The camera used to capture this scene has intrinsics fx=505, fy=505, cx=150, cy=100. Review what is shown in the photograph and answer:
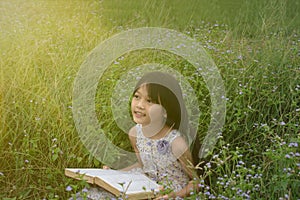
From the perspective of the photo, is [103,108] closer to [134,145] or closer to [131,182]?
[134,145]

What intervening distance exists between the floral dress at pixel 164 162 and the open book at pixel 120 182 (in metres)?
0.16

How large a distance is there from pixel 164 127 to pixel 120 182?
64 centimetres

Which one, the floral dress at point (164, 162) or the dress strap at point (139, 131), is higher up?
the dress strap at point (139, 131)

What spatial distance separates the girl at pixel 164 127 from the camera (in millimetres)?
3383

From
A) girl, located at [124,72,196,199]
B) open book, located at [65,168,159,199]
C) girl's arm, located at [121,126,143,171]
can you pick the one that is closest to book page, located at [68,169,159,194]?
open book, located at [65,168,159,199]

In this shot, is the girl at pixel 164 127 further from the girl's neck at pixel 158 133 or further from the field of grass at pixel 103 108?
the field of grass at pixel 103 108

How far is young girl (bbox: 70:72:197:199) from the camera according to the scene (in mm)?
3383

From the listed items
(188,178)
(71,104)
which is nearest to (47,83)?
(71,104)

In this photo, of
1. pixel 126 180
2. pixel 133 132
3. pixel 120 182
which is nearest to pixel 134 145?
pixel 133 132

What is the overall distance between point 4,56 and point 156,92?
6.12 ft

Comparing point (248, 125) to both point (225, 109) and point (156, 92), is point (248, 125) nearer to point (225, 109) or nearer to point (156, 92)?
point (225, 109)

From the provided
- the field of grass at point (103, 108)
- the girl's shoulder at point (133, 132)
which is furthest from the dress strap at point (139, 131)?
the field of grass at point (103, 108)

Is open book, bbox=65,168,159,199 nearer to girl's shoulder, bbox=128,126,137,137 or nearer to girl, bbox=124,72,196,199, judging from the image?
girl, bbox=124,72,196,199

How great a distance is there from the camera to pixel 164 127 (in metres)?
3.49
